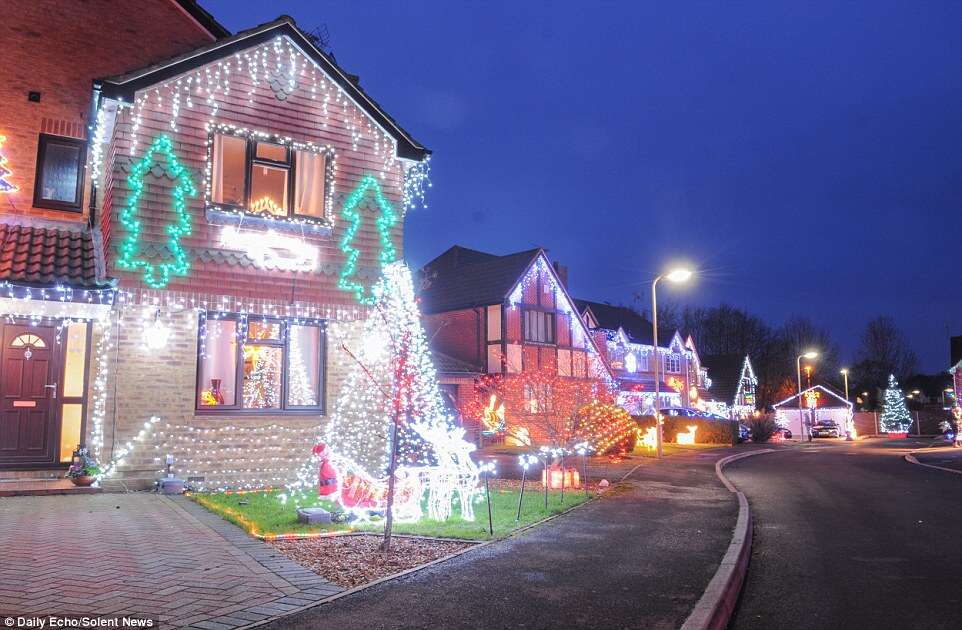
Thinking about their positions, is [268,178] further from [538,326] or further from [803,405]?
[803,405]

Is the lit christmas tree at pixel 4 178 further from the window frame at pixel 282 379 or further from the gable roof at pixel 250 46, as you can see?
the window frame at pixel 282 379

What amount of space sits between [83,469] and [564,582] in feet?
27.6

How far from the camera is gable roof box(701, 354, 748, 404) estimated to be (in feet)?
206

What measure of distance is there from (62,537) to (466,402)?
22428 mm

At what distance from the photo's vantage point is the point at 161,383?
1172 cm

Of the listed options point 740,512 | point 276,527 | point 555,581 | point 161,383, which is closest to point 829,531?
point 740,512

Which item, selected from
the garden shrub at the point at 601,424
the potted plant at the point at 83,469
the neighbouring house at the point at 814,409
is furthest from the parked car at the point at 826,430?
the potted plant at the point at 83,469

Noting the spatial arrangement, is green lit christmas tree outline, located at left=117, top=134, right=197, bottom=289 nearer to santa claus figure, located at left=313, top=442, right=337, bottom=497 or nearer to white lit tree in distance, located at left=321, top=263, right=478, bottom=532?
white lit tree in distance, located at left=321, top=263, right=478, bottom=532

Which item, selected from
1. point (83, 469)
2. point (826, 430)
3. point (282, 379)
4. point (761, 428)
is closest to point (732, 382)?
point (826, 430)

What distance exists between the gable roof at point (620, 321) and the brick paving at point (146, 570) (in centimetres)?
3882

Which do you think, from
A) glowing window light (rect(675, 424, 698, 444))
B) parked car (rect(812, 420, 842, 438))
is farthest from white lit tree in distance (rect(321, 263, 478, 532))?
parked car (rect(812, 420, 842, 438))

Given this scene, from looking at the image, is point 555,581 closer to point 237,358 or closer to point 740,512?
point 740,512

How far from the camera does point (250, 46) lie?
13047 millimetres

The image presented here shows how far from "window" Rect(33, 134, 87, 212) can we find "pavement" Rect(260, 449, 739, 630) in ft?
Answer: 35.2
